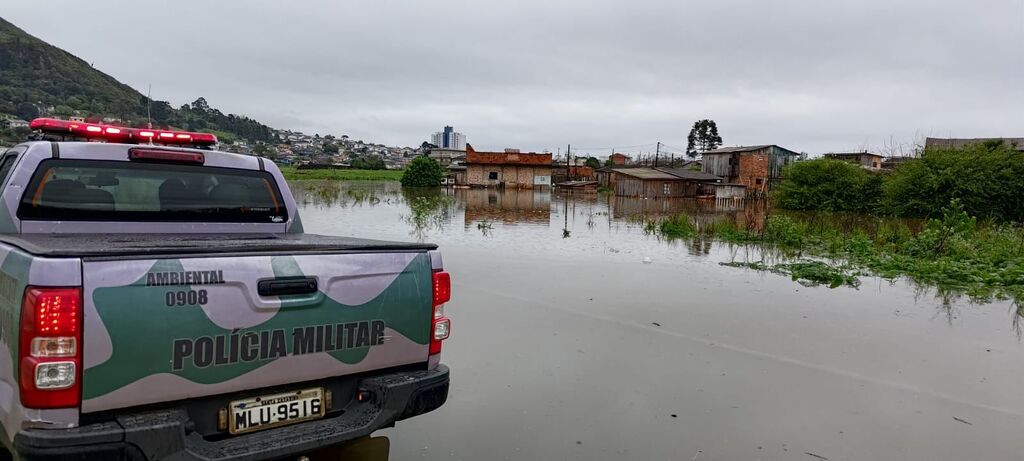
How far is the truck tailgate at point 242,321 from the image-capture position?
7.68 feet

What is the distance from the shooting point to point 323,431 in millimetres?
2867

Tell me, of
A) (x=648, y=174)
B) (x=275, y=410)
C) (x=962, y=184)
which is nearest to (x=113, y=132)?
(x=275, y=410)

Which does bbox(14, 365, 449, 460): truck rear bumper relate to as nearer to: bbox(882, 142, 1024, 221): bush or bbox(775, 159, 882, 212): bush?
bbox(882, 142, 1024, 221): bush

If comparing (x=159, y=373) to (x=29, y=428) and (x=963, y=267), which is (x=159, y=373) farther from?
(x=963, y=267)

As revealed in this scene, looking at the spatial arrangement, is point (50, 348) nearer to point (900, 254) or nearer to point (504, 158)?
point (900, 254)

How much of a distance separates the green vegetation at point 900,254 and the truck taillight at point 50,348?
10.9m

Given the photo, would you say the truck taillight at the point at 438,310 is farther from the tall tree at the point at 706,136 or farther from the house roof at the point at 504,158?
the tall tree at the point at 706,136

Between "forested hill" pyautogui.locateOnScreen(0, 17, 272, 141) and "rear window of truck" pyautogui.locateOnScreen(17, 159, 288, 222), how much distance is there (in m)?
3.77

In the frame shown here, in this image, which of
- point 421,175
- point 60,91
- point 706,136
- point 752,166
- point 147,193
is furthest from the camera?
point 706,136

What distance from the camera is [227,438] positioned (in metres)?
2.69

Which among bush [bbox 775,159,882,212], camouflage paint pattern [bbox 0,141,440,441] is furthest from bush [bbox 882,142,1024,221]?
camouflage paint pattern [bbox 0,141,440,441]

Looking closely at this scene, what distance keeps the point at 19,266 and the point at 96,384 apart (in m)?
0.54

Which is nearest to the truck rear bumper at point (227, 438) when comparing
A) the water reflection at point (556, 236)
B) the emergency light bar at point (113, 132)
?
the emergency light bar at point (113, 132)

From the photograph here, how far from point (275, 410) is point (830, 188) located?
40.3m
